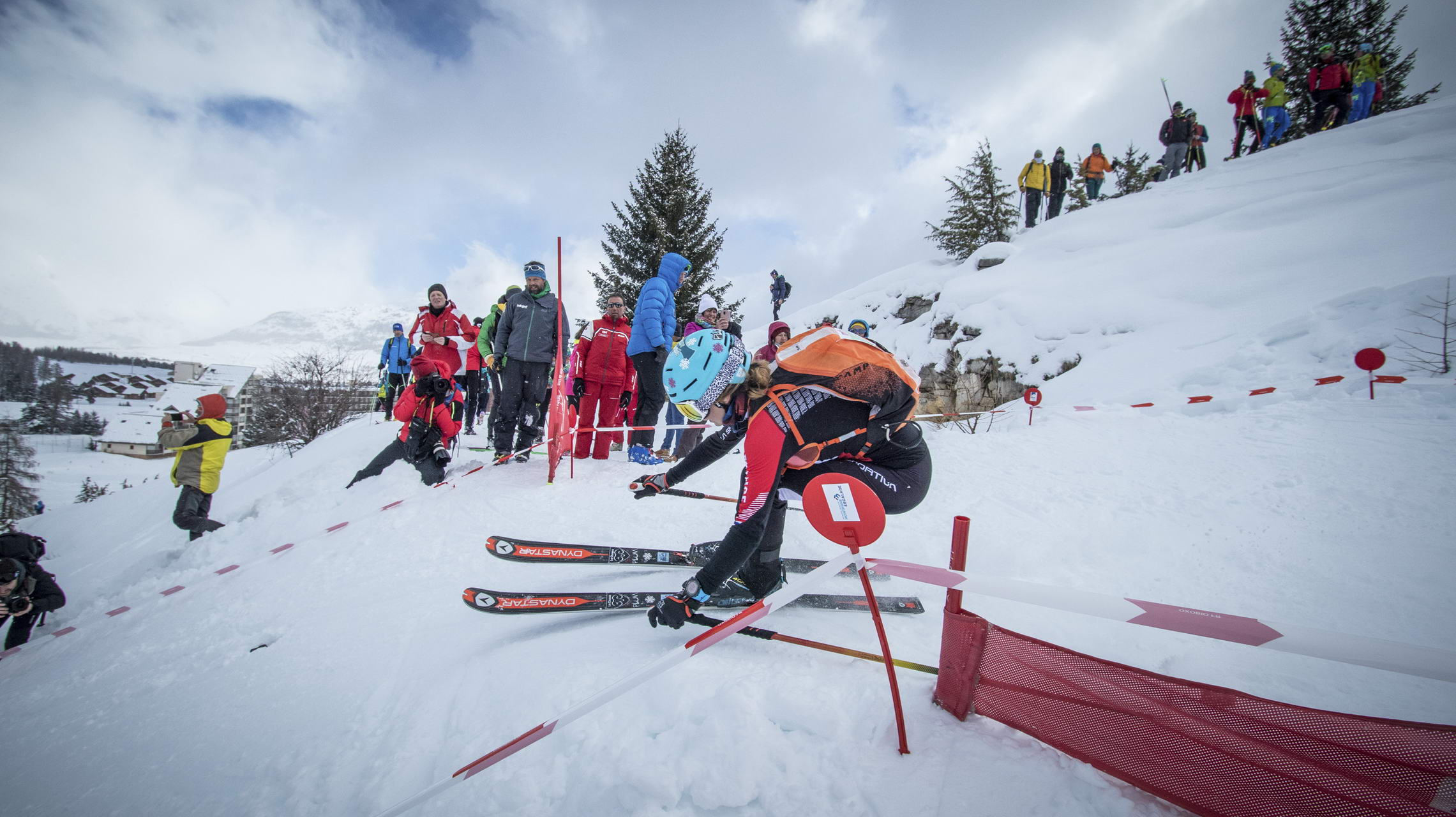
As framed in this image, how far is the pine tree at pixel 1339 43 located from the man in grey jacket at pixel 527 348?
73.7 ft

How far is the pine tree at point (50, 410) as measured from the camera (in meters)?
48.3

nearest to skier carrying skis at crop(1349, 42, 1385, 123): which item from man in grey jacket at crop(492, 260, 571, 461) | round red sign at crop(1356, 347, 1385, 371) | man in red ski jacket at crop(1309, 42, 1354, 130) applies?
man in red ski jacket at crop(1309, 42, 1354, 130)

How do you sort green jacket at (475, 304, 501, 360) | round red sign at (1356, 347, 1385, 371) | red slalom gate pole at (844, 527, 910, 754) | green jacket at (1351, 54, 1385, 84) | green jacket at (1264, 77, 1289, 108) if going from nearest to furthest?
red slalom gate pole at (844, 527, 910, 754)
round red sign at (1356, 347, 1385, 371)
green jacket at (475, 304, 501, 360)
green jacket at (1351, 54, 1385, 84)
green jacket at (1264, 77, 1289, 108)

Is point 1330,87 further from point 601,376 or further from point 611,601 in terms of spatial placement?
point 611,601

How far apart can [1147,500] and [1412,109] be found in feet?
59.6

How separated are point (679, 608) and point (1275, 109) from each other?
69.8 feet

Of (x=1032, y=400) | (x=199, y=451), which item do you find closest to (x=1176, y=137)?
(x=1032, y=400)

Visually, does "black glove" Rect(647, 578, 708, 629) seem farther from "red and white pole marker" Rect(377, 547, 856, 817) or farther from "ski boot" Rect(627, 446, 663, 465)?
"ski boot" Rect(627, 446, 663, 465)

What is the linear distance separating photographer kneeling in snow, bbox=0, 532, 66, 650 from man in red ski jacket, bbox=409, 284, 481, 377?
12.2 feet

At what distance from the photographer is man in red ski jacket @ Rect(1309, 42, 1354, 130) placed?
40.7ft

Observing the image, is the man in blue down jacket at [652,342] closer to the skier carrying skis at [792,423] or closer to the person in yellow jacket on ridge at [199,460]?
the skier carrying skis at [792,423]

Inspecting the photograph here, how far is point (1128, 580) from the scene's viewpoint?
294 centimetres

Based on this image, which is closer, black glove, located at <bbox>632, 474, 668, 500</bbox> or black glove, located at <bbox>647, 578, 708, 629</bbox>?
black glove, located at <bbox>647, 578, 708, 629</bbox>

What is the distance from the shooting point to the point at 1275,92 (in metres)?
13.1
